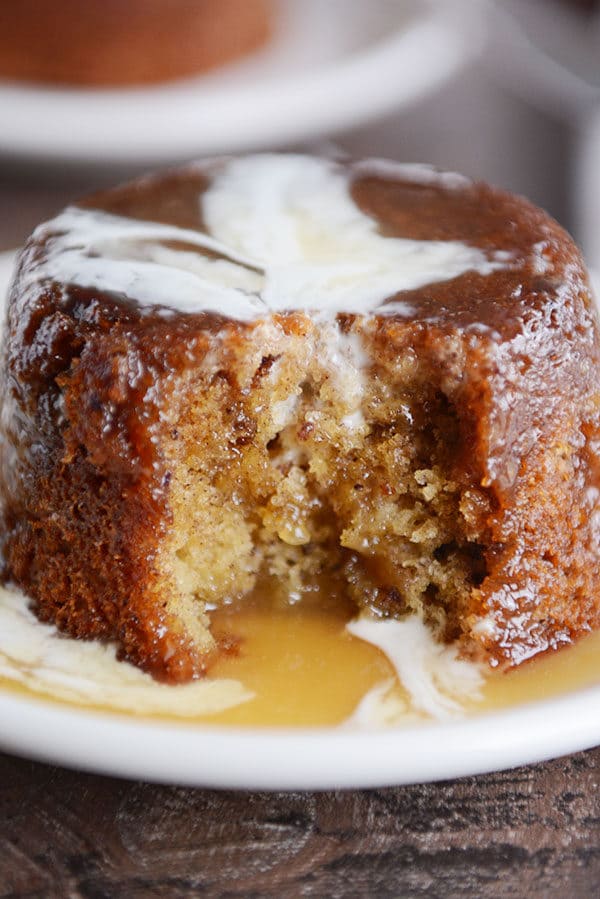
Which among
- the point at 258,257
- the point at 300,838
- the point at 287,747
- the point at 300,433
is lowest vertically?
the point at 300,838

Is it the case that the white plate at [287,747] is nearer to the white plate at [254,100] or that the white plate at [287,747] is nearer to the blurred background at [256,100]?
the blurred background at [256,100]

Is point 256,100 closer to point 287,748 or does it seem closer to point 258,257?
point 258,257

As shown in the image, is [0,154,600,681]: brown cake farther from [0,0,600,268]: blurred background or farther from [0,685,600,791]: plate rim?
[0,0,600,268]: blurred background

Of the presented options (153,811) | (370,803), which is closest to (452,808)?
(370,803)

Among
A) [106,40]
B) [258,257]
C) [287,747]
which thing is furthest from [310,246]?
[106,40]

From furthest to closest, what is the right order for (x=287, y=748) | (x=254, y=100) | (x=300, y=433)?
(x=254, y=100) → (x=300, y=433) → (x=287, y=748)

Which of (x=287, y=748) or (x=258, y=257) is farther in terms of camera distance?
(x=258, y=257)

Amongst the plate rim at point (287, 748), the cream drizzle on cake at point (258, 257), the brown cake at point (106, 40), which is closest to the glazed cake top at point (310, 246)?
the cream drizzle on cake at point (258, 257)
